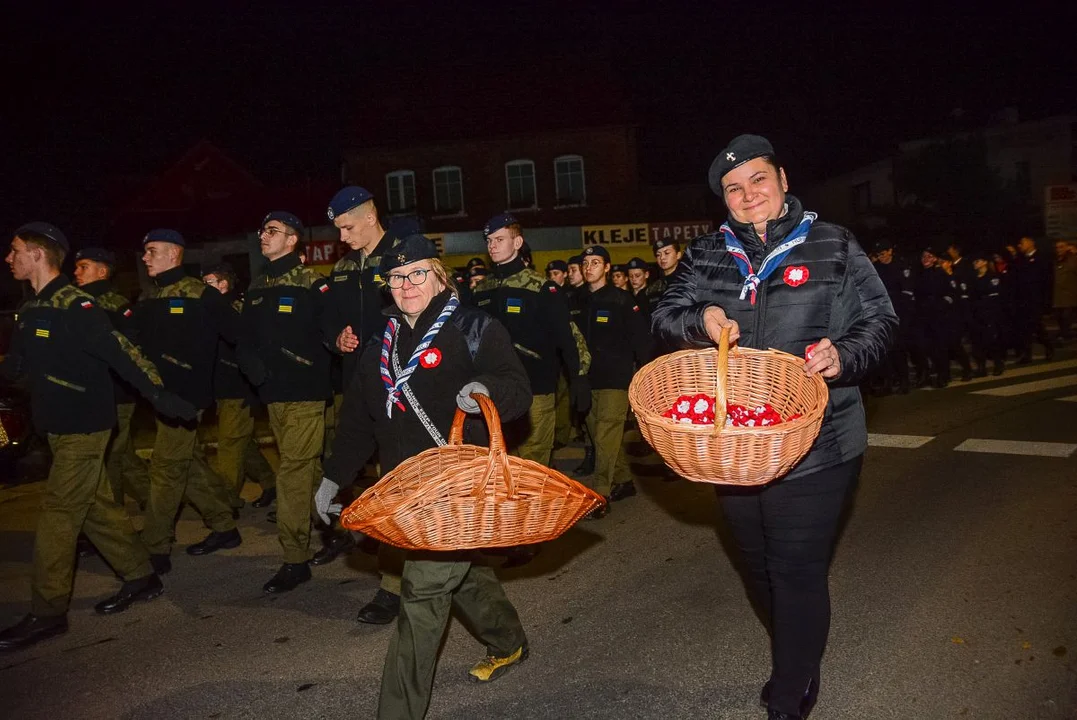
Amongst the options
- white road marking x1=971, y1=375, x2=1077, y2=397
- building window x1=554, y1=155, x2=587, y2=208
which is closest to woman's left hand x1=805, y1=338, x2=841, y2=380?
white road marking x1=971, y1=375, x2=1077, y2=397

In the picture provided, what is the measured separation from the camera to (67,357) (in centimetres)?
521

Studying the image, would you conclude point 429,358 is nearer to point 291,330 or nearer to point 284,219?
point 291,330

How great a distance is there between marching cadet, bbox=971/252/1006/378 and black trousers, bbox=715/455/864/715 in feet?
39.3

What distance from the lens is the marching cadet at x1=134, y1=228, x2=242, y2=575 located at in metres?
6.50

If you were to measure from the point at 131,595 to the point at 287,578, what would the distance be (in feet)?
3.32

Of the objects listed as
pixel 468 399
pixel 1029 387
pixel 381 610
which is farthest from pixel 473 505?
pixel 1029 387

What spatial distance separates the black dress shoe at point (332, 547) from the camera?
642 cm

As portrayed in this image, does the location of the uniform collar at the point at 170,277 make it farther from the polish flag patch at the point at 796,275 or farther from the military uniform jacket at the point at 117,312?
the polish flag patch at the point at 796,275

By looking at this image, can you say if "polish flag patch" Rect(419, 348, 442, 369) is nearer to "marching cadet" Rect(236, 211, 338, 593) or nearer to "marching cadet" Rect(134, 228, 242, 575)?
"marching cadet" Rect(236, 211, 338, 593)

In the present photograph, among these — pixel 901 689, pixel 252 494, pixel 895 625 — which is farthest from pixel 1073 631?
pixel 252 494

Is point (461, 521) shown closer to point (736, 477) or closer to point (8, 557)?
point (736, 477)

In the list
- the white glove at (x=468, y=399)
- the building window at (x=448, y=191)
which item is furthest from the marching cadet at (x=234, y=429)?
the building window at (x=448, y=191)

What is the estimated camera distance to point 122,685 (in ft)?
14.7

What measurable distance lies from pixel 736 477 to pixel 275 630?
3.32 meters
